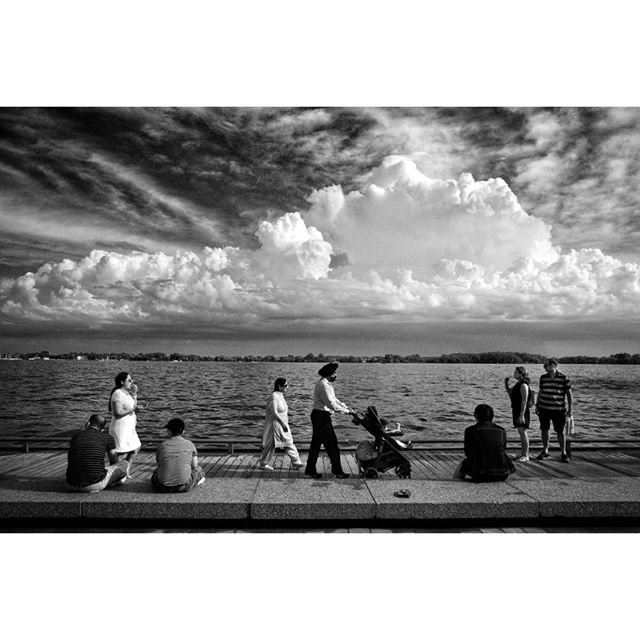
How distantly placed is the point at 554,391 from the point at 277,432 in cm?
466

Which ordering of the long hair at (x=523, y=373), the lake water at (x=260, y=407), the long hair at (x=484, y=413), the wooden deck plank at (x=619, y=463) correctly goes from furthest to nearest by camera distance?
the lake water at (x=260, y=407)
the long hair at (x=523, y=373)
the wooden deck plank at (x=619, y=463)
the long hair at (x=484, y=413)

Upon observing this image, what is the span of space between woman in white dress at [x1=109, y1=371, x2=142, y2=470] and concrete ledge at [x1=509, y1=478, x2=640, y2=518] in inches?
205

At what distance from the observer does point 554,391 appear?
909 cm

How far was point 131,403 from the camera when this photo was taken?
24.5ft

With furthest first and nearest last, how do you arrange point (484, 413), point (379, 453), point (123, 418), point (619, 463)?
point (619, 463)
point (379, 453)
point (123, 418)
point (484, 413)

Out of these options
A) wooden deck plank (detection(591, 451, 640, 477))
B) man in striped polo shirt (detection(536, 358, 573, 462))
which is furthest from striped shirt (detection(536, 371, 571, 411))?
wooden deck plank (detection(591, 451, 640, 477))

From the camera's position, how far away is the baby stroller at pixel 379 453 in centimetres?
769

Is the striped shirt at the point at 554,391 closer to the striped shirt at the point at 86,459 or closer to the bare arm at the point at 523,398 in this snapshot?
the bare arm at the point at 523,398

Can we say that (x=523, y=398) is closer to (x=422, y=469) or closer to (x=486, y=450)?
(x=422, y=469)

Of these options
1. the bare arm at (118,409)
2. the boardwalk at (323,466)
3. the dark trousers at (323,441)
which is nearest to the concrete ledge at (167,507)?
the bare arm at (118,409)

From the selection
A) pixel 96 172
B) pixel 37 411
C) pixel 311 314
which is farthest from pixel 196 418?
pixel 96 172

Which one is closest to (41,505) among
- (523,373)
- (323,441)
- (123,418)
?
(123,418)

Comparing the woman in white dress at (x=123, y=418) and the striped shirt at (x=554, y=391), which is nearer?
the woman in white dress at (x=123, y=418)

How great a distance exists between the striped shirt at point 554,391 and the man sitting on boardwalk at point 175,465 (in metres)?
5.85
